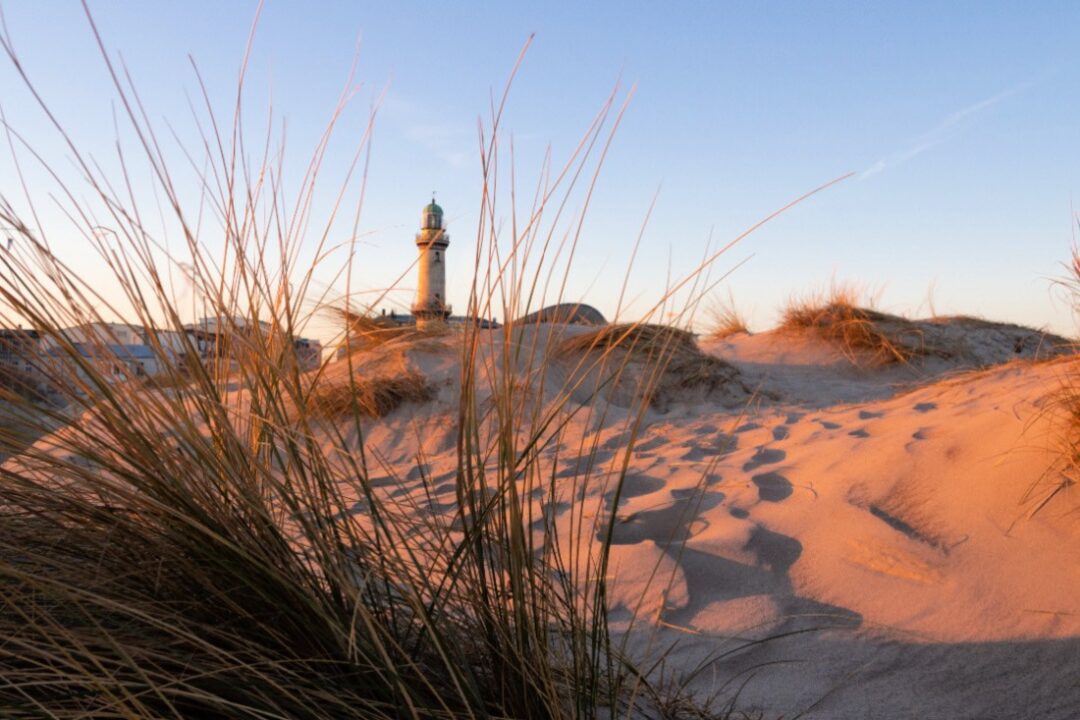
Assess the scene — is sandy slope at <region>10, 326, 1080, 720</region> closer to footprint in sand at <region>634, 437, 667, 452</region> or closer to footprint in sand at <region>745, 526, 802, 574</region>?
footprint in sand at <region>745, 526, 802, 574</region>

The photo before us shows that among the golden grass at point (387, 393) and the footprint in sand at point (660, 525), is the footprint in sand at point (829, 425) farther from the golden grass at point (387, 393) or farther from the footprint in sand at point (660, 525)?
the golden grass at point (387, 393)

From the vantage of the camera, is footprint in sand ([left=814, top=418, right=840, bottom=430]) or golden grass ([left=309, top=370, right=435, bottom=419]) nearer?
footprint in sand ([left=814, top=418, right=840, bottom=430])

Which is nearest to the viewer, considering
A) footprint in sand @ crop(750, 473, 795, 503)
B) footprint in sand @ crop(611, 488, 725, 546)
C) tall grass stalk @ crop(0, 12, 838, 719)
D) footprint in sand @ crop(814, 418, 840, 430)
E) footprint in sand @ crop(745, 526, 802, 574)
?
tall grass stalk @ crop(0, 12, 838, 719)

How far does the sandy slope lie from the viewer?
1608 millimetres

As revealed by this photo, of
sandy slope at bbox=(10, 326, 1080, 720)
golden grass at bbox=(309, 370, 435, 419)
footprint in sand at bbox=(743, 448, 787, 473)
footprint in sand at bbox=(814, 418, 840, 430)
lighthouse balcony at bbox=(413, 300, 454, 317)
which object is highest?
lighthouse balcony at bbox=(413, 300, 454, 317)

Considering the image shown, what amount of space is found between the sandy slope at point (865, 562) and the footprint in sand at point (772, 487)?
0.4 inches

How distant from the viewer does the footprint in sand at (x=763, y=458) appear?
3042 mm

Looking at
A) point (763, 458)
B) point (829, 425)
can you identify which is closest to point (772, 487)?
point (763, 458)

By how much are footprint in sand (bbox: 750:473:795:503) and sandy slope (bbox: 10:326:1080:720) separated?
0.03 feet

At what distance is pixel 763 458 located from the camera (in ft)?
10.4

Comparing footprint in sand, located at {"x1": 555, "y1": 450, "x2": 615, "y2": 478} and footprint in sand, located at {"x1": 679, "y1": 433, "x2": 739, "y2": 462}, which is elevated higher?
footprint in sand, located at {"x1": 679, "y1": 433, "x2": 739, "y2": 462}

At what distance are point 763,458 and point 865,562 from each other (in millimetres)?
1090

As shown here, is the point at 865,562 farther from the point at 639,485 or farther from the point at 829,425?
the point at 829,425

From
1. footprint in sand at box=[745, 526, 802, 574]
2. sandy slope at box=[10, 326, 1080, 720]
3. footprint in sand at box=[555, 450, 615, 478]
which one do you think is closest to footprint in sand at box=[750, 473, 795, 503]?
sandy slope at box=[10, 326, 1080, 720]
